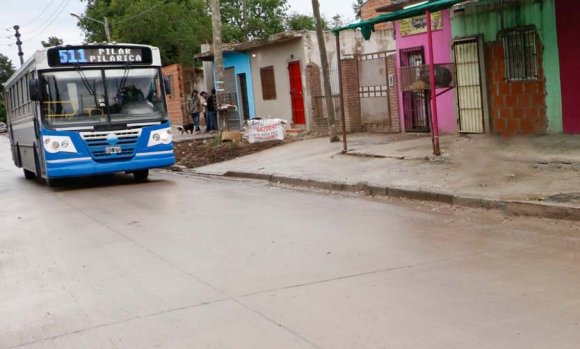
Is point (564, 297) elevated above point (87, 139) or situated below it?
below

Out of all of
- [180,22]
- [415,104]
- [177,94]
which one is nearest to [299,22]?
[180,22]

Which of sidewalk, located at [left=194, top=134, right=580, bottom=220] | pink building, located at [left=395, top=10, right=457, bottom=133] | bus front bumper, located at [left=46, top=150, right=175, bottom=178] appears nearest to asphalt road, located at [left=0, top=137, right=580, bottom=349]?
sidewalk, located at [left=194, top=134, right=580, bottom=220]

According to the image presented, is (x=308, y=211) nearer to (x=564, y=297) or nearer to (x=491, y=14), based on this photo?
(x=564, y=297)

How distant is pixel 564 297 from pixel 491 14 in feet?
35.6

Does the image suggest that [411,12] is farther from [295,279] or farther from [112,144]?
→ [295,279]

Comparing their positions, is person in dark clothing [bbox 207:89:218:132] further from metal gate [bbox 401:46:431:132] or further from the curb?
the curb

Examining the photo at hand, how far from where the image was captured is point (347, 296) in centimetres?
520

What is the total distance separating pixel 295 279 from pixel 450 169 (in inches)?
246

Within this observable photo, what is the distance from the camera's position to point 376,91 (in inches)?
755

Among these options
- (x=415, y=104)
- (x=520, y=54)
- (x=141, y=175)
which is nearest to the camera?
(x=520, y=54)

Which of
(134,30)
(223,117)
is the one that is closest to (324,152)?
(223,117)

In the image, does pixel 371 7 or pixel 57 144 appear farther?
pixel 371 7

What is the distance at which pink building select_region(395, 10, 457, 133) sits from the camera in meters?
16.1

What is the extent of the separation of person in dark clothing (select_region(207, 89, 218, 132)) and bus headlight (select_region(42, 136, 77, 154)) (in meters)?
12.2
